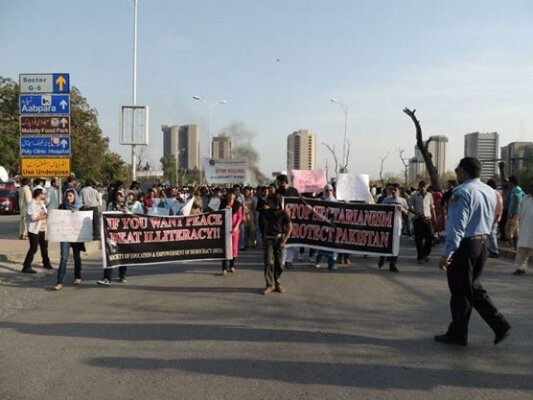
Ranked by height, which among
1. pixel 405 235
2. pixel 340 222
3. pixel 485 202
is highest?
pixel 485 202

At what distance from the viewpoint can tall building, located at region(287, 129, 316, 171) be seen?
3054 inches

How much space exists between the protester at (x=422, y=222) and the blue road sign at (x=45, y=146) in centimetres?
932

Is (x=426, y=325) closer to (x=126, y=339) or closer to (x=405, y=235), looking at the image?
(x=126, y=339)

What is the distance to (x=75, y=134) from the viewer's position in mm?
46469

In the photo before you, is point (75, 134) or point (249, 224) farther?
point (75, 134)

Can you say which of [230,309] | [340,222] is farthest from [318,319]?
[340,222]

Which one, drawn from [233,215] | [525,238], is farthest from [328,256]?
[525,238]

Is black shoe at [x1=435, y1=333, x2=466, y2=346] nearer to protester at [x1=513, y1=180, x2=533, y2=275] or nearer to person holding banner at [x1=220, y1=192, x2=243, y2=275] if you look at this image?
person holding banner at [x1=220, y1=192, x2=243, y2=275]

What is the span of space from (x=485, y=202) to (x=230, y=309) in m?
3.70

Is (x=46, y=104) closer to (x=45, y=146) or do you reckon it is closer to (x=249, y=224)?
(x=45, y=146)

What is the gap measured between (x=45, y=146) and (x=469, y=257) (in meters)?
12.2

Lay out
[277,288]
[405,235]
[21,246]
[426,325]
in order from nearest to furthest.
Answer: [426,325], [277,288], [21,246], [405,235]

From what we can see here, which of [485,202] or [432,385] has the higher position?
[485,202]

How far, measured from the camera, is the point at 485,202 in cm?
581
